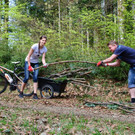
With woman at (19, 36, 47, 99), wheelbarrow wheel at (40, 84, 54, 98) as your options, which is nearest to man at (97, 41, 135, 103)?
woman at (19, 36, 47, 99)

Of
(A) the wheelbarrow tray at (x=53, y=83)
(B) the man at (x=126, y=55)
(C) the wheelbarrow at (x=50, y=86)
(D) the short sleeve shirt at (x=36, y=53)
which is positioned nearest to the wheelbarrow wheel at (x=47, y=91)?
(C) the wheelbarrow at (x=50, y=86)

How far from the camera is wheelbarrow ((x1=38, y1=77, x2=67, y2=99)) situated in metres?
6.82

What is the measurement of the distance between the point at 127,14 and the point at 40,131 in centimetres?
639

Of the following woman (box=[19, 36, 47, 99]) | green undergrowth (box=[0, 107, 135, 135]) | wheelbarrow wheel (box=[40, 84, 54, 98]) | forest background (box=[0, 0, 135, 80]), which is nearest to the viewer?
green undergrowth (box=[0, 107, 135, 135])

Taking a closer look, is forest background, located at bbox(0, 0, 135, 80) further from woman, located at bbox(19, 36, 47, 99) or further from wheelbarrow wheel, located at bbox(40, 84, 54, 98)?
woman, located at bbox(19, 36, 47, 99)

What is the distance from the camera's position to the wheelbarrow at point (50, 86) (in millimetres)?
6815

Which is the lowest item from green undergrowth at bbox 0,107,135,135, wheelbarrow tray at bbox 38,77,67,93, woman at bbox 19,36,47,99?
green undergrowth at bbox 0,107,135,135

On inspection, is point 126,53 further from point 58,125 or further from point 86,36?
point 86,36

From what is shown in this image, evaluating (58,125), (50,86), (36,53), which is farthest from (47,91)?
(58,125)

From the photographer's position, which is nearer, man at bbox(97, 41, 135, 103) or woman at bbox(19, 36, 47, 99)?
man at bbox(97, 41, 135, 103)

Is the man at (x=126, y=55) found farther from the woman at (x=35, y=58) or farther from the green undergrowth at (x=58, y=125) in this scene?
the woman at (x=35, y=58)

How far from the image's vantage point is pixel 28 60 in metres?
6.51

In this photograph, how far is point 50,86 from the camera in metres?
6.90

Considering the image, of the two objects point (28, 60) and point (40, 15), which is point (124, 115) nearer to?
point (28, 60)
